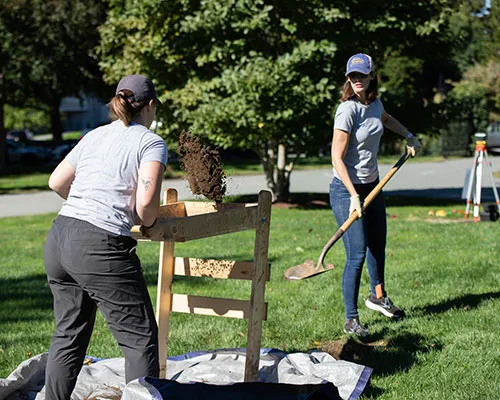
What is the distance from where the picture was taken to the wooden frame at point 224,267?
4.03 metres

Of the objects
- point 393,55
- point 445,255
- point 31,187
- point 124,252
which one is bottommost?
point 31,187

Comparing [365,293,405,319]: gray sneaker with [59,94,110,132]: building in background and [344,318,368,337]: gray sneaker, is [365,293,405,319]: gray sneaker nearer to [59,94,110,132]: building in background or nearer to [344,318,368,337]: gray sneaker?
[344,318,368,337]: gray sneaker

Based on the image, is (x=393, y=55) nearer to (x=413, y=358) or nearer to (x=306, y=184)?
(x=306, y=184)

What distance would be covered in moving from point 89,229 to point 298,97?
1040 centimetres

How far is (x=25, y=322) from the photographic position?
6281mm

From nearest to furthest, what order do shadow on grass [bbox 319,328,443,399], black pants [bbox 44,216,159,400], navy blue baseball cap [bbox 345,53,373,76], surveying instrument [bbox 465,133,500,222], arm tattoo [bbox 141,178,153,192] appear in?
arm tattoo [bbox 141,178,153,192]
black pants [bbox 44,216,159,400]
shadow on grass [bbox 319,328,443,399]
navy blue baseball cap [bbox 345,53,373,76]
surveying instrument [bbox 465,133,500,222]

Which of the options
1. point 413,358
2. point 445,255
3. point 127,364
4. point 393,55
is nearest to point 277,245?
point 445,255

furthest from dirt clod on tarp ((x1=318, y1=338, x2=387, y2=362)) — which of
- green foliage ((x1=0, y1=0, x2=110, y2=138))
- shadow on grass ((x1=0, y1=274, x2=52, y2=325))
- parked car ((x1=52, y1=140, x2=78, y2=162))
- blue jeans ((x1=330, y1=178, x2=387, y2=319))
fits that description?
parked car ((x1=52, y1=140, x2=78, y2=162))

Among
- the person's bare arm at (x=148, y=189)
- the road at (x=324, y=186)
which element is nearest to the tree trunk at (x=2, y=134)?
the road at (x=324, y=186)

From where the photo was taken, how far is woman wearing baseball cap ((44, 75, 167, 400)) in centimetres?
349

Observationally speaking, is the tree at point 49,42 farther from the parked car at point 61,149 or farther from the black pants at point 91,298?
the black pants at point 91,298

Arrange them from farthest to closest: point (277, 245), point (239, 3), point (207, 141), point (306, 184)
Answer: point (306, 184), point (207, 141), point (239, 3), point (277, 245)

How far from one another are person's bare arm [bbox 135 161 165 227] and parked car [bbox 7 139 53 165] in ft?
111

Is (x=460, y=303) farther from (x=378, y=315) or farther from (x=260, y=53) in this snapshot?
(x=260, y=53)
